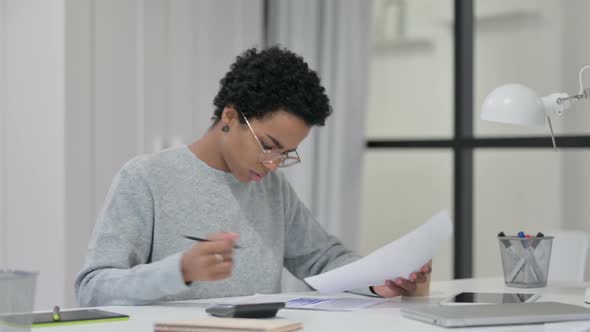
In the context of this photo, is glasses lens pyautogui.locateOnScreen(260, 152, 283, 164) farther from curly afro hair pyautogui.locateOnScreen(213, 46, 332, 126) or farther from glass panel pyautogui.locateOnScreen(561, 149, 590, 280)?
glass panel pyautogui.locateOnScreen(561, 149, 590, 280)

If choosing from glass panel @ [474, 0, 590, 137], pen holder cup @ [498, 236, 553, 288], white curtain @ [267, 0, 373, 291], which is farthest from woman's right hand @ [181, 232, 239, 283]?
white curtain @ [267, 0, 373, 291]

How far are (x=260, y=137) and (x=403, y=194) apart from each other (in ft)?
7.09

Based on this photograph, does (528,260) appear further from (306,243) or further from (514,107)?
(306,243)

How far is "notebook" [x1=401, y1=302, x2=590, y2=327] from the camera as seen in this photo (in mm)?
1571

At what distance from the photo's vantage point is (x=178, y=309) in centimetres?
178

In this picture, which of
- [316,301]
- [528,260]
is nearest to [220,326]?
[316,301]

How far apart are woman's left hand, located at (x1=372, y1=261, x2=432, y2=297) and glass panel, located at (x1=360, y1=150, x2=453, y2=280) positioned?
1.87 meters

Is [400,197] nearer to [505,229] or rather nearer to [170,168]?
[505,229]

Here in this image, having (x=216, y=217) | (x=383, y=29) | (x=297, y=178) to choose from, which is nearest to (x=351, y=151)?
(x=297, y=178)

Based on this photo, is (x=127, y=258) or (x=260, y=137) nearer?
(x=127, y=258)

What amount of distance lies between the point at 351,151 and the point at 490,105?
72.1 inches

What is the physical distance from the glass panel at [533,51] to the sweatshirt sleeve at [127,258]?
6.16ft

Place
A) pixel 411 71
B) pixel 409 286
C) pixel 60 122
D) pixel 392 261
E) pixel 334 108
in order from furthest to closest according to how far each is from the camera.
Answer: pixel 411 71
pixel 334 108
pixel 60 122
pixel 409 286
pixel 392 261

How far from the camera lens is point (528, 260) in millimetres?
2238
